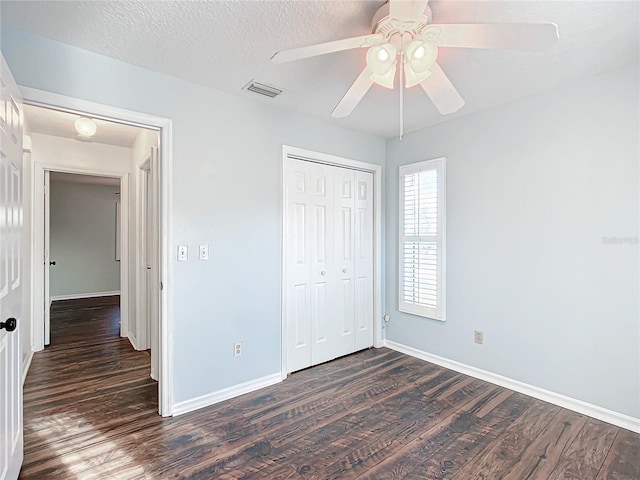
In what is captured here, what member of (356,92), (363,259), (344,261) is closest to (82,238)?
(344,261)

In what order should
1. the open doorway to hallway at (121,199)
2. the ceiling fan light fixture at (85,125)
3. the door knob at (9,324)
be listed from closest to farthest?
the door knob at (9,324)
the ceiling fan light fixture at (85,125)
the open doorway to hallway at (121,199)

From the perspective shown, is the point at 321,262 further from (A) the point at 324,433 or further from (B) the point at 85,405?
(B) the point at 85,405

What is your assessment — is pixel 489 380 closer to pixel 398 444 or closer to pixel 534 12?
pixel 398 444

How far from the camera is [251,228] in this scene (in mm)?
2785

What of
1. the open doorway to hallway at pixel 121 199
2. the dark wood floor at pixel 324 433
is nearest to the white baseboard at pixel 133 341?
the open doorway to hallway at pixel 121 199

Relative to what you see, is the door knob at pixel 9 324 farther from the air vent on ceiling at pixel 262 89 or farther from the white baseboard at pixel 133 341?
the white baseboard at pixel 133 341

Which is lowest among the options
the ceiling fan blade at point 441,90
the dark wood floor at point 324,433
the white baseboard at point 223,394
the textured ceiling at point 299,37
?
the dark wood floor at point 324,433

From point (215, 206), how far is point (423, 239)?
211 centimetres

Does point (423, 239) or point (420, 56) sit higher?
point (420, 56)

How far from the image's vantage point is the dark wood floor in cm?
183

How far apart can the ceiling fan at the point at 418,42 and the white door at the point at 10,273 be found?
4.28 ft

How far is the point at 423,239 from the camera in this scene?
135 inches

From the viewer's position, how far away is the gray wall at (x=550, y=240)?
224 centimetres

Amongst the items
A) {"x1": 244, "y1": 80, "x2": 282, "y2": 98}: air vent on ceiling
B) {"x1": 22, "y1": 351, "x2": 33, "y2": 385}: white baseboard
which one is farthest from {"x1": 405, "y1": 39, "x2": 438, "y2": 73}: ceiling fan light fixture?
{"x1": 22, "y1": 351, "x2": 33, "y2": 385}: white baseboard
